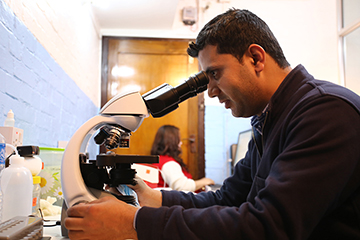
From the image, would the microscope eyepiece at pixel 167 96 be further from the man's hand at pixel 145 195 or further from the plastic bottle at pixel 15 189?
the plastic bottle at pixel 15 189

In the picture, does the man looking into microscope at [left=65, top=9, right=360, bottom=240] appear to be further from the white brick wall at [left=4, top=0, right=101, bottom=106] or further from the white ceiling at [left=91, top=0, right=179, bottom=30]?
the white ceiling at [left=91, top=0, right=179, bottom=30]

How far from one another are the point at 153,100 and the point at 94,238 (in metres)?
0.39

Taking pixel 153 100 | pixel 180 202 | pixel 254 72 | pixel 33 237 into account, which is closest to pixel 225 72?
pixel 254 72

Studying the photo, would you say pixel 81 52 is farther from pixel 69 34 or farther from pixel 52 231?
pixel 52 231

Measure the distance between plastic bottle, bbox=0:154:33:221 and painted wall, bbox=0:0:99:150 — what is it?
373mm

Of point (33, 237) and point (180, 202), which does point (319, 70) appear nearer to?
point (180, 202)

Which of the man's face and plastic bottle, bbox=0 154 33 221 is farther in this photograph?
the man's face

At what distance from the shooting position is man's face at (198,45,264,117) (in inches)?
42.0

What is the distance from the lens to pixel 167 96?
861 mm

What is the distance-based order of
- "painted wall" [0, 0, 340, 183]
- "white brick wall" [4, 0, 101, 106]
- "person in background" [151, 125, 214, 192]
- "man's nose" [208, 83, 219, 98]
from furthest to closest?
"person in background" [151, 125, 214, 192] → "white brick wall" [4, 0, 101, 106] → "painted wall" [0, 0, 340, 183] → "man's nose" [208, 83, 219, 98]

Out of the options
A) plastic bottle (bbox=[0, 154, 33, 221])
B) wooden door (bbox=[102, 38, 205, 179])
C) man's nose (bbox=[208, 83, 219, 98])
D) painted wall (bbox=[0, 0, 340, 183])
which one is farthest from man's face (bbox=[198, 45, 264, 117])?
wooden door (bbox=[102, 38, 205, 179])

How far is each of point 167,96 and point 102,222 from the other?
381mm

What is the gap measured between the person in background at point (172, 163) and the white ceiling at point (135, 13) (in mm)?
1260

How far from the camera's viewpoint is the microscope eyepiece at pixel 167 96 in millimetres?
849
